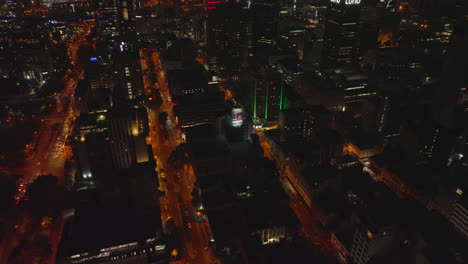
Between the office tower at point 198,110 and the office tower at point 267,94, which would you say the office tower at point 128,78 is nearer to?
the office tower at point 198,110

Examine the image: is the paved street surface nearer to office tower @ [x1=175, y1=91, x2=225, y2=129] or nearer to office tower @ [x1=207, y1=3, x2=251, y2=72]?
office tower @ [x1=175, y1=91, x2=225, y2=129]

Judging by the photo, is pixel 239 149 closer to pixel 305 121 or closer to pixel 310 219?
pixel 305 121

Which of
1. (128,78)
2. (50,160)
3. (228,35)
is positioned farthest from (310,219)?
(228,35)

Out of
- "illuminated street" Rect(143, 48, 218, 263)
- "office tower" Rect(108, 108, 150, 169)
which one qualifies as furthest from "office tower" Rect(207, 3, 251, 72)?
"office tower" Rect(108, 108, 150, 169)

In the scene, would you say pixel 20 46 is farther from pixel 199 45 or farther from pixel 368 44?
pixel 368 44

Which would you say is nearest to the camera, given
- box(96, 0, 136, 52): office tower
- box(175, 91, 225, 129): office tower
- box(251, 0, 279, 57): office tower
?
box(175, 91, 225, 129): office tower

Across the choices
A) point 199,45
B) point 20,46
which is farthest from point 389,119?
point 20,46

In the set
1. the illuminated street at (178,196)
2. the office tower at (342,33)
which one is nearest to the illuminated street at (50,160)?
the illuminated street at (178,196)
